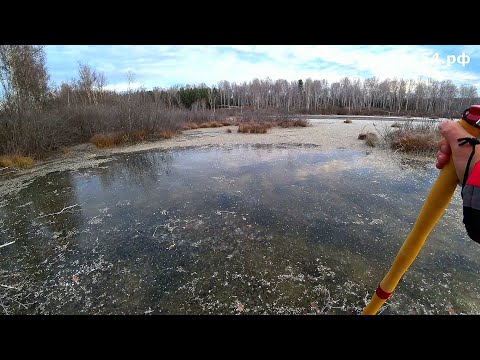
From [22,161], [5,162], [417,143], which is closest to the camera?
[5,162]

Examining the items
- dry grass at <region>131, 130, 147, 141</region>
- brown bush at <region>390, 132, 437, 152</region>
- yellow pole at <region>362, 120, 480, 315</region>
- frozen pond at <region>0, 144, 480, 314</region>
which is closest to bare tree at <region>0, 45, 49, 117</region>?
dry grass at <region>131, 130, 147, 141</region>

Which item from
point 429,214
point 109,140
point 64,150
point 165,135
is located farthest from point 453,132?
point 165,135

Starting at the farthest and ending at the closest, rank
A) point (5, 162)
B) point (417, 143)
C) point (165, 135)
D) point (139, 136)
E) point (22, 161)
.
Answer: point (165, 135)
point (139, 136)
point (417, 143)
point (22, 161)
point (5, 162)

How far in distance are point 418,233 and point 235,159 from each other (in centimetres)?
791

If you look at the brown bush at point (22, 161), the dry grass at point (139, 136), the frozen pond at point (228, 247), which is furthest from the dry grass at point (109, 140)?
the frozen pond at point (228, 247)

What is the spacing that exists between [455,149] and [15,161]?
38.7ft

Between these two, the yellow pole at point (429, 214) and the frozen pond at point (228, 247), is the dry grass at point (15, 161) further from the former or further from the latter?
the yellow pole at point (429, 214)

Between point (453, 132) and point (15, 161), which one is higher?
point (453, 132)

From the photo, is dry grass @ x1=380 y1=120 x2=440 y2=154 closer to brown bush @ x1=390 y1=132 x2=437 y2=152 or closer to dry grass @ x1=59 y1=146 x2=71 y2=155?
brown bush @ x1=390 y1=132 x2=437 y2=152

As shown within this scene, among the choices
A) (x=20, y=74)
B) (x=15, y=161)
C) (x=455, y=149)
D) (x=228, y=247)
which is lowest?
(x=228, y=247)

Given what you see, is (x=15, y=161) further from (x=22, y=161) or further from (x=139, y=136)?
(x=139, y=136)

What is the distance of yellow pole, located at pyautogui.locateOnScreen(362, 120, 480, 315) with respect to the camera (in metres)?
0.85

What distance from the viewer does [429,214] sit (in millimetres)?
907
